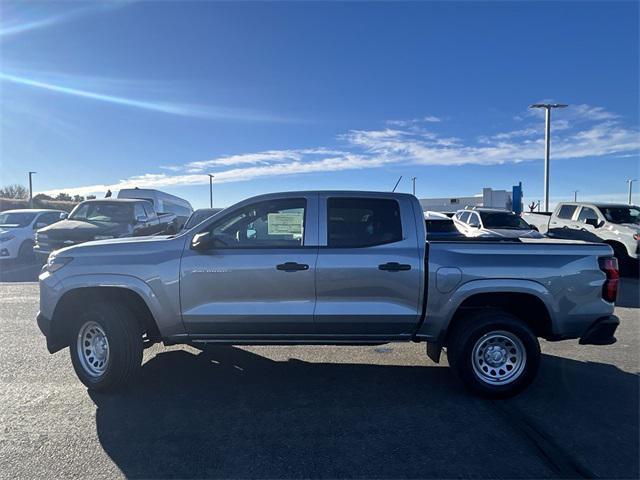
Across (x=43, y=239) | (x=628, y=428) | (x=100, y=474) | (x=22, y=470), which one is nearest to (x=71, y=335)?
(x=22, y=470)

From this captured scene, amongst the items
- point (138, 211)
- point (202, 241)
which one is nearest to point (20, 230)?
point (138, 211)

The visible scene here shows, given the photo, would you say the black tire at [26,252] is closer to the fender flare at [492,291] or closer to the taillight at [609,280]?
the fender flare at [492,291]

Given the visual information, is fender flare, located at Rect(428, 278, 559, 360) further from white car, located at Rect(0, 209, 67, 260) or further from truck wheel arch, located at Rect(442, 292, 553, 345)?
white car, located at Rect(0, 209, 67, 260)

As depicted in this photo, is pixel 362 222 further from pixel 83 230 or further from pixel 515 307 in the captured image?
pixel 83 230

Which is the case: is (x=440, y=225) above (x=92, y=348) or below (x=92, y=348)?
above

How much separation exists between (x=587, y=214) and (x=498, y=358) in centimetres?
1100

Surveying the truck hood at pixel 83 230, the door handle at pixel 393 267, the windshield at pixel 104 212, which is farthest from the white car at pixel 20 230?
the door handle at pixel 393 267

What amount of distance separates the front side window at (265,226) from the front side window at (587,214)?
11.6 m

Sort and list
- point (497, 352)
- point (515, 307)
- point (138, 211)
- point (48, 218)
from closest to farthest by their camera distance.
Result: point (497, 352) < point (515, 307) < point (138, 211) < point (48, 218)

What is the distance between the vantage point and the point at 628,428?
141 inches

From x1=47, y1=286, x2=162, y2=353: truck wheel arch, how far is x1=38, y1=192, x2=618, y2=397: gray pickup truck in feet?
0.06

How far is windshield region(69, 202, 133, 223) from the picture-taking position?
37.8 ft

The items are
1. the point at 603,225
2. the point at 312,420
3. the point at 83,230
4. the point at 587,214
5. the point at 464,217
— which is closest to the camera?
the point at 312,420

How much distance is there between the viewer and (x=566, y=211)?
1418 cm
